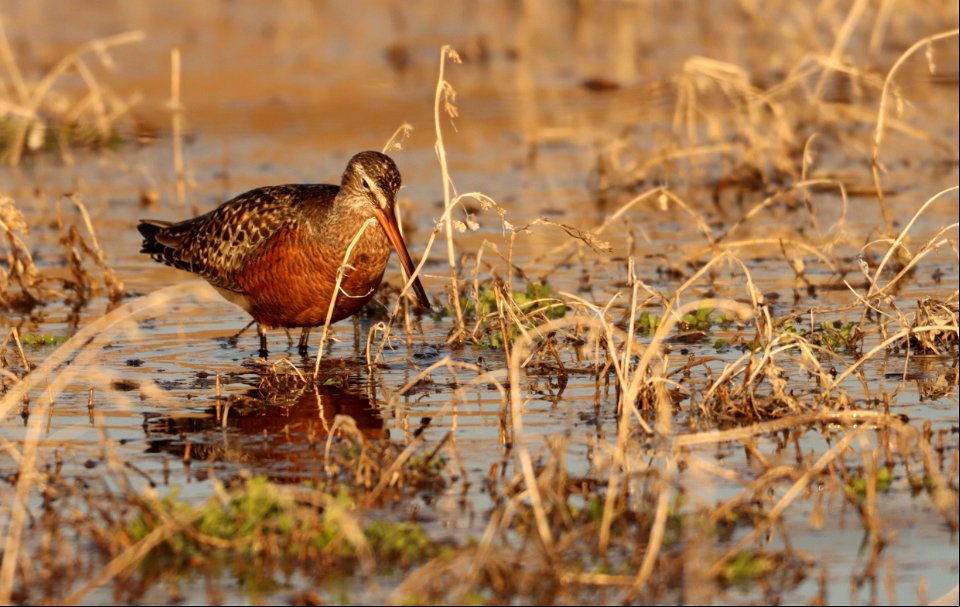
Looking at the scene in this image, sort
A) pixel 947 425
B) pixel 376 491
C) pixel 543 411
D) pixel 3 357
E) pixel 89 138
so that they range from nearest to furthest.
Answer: pixel 376 491 → pixel 947 425 → pixel 543 411 → pixel 3 357 → pixel 89 138

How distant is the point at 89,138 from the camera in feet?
53.4

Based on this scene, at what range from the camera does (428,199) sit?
1411 cm

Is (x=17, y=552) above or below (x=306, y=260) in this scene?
below

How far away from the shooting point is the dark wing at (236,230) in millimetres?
9312

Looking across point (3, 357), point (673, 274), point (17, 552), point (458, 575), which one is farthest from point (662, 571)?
point (673, 274)

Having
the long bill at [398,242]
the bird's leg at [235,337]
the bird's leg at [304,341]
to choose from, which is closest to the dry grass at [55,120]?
the bird's leg at [235,337]

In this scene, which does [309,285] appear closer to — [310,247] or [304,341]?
[310,247]

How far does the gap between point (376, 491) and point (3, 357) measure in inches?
131

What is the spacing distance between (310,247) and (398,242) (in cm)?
55

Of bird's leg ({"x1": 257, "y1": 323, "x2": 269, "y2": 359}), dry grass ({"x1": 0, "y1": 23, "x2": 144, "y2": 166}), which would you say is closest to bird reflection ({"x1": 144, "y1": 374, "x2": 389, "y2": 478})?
bird's leg ({"x1": 257, "y1": 323, "x2": 269, "y2": 359})

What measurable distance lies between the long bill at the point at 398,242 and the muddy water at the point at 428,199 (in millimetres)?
347

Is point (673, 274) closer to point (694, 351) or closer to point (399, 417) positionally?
point (694, 351)

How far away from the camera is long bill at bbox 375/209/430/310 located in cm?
873

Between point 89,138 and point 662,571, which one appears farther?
point 89,138
